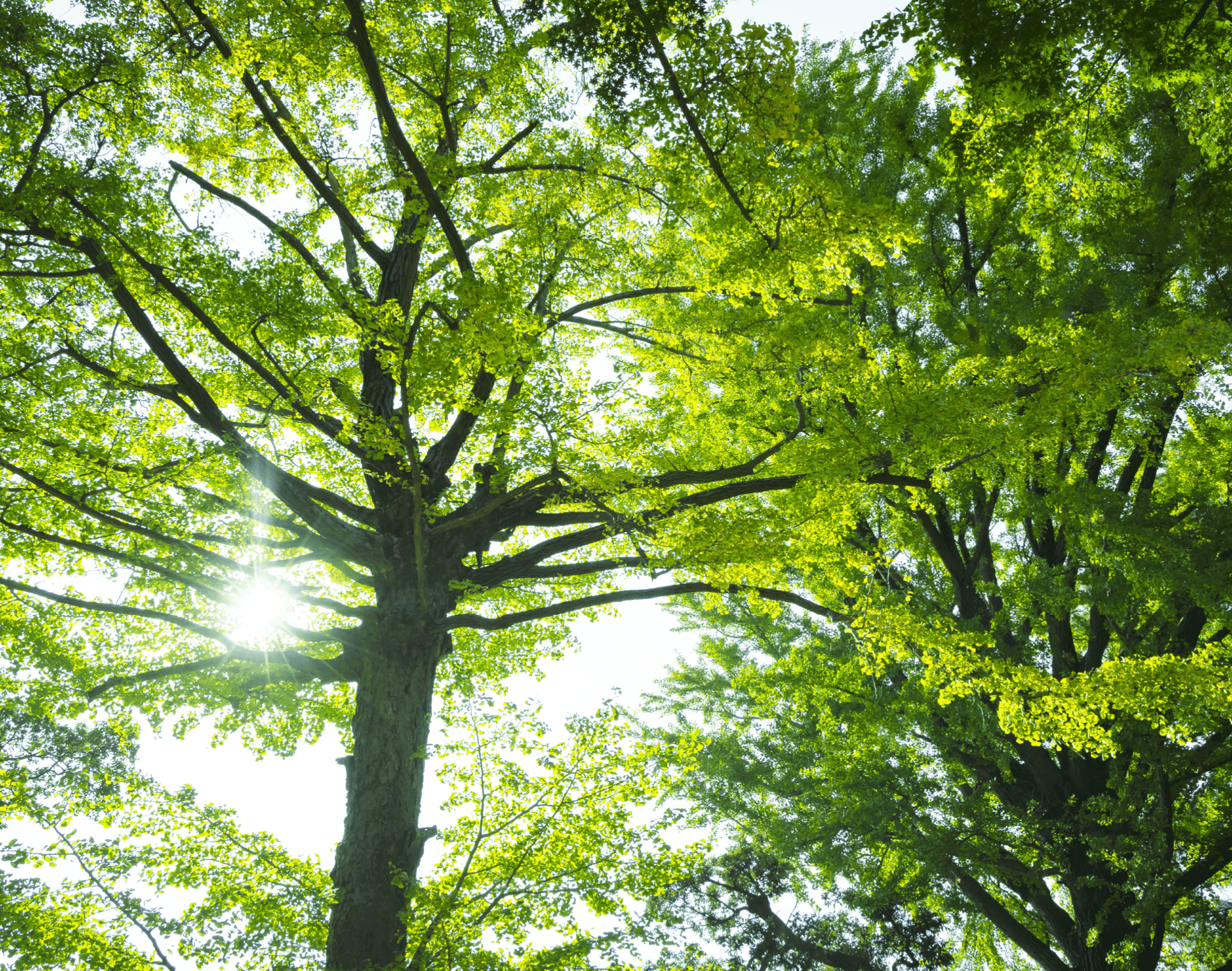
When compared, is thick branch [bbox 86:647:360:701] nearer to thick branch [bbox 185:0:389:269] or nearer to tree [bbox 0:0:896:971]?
tree [bbox 0:0:896:971]

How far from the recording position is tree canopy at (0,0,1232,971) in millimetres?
3979

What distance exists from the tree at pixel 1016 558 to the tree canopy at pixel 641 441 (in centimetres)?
5

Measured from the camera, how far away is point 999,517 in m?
7.39

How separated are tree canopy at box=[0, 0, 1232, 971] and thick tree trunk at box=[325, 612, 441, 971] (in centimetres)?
3

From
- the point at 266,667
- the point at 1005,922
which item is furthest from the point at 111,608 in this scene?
the point at 1005,922

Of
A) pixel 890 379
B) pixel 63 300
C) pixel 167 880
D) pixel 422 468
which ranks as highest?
pixel 63 300

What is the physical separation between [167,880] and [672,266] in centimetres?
658

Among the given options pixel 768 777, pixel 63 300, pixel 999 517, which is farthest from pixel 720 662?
pixel 63 300

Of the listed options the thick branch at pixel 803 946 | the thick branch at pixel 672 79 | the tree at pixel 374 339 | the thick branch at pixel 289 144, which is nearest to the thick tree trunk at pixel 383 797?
the tree at pixel 374 339

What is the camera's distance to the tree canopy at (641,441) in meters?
3.98

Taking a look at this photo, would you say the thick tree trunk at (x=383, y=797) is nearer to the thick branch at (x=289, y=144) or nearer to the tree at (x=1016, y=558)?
the tree at (x=1016, y=558)

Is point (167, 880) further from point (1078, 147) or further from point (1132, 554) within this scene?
point (1078, 147)

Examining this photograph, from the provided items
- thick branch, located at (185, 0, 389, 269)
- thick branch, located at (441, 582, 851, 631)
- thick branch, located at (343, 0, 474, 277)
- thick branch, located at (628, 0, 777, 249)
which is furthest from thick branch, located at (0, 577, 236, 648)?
thick branch, located at (628, 0, 777, 249)

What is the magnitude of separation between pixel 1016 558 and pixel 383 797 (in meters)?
7.07
